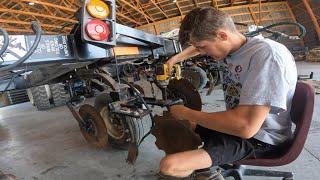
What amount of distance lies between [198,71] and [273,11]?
1576cm

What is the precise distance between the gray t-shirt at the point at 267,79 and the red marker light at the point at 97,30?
2.58ft

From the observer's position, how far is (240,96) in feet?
4.04

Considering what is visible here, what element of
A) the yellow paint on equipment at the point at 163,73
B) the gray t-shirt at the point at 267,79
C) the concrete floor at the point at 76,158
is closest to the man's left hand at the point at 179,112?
the gray t-shirt at the point at 267,79

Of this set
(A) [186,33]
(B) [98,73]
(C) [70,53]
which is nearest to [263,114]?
(A) [186,33]

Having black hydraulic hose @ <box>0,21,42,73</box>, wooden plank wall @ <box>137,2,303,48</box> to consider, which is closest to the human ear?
black hydraulic hose @ <box>0,21,42,73</box>

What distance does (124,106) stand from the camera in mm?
2191

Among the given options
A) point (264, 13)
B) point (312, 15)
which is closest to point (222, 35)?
point (312, 15)

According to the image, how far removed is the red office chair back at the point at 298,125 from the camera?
129 centimetres

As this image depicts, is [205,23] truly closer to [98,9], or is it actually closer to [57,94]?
[98,9]

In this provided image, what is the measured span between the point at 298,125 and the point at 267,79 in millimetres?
355

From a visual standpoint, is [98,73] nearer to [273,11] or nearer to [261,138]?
[261,138]

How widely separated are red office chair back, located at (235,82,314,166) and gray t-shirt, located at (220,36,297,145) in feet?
0.16

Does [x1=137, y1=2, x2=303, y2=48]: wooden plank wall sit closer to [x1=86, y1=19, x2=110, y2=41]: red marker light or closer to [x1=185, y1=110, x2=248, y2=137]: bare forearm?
[x1=86, y1=19, x2=110, y2=41]: red marker light

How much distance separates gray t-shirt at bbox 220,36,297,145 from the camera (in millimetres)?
1144
